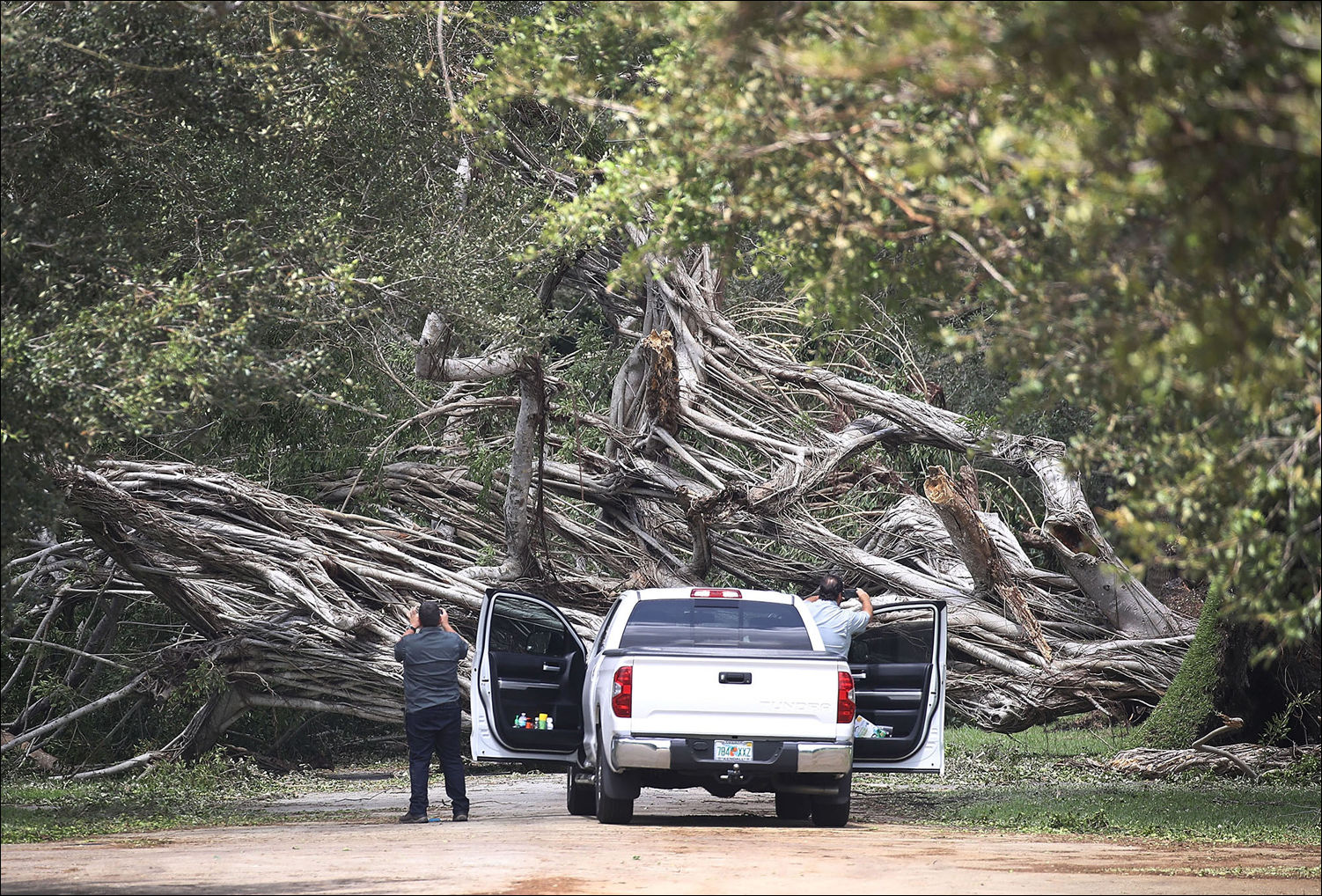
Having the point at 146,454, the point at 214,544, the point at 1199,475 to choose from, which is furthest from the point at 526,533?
the point at 1199,475

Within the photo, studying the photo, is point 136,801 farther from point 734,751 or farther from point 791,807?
point 734,751

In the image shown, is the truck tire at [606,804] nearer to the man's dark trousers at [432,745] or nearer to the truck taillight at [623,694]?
the truck taillight at [623,694]

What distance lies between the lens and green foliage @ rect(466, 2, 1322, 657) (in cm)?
476

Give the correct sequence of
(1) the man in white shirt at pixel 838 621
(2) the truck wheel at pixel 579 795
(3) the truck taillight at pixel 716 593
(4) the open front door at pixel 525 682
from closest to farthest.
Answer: (3) the truck taillight at pixel 716 593 → (4) the open front door at pixel 525 682 → (2) the truck wheel at pixel 579 795 → (1) the man in white shirt at pixel 838 621

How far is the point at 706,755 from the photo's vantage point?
1052 centimetres

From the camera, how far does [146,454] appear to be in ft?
54.4

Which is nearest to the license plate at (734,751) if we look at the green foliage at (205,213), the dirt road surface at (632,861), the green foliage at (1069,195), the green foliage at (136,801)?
the dirt road surface at (632,861)

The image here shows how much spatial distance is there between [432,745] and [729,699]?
2.77m

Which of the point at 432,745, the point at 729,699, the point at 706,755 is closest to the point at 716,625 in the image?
the point at 729,699

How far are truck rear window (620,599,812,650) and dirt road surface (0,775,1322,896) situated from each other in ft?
4.61

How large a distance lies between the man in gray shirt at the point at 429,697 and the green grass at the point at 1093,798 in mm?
3877

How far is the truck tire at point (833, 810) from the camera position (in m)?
11.2

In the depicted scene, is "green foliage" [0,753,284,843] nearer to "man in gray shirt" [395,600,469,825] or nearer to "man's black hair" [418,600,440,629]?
"man in gray shirt" [395,600,469,825]

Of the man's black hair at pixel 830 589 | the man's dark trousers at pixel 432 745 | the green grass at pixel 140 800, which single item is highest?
the man's black hair at pixel 830 589
